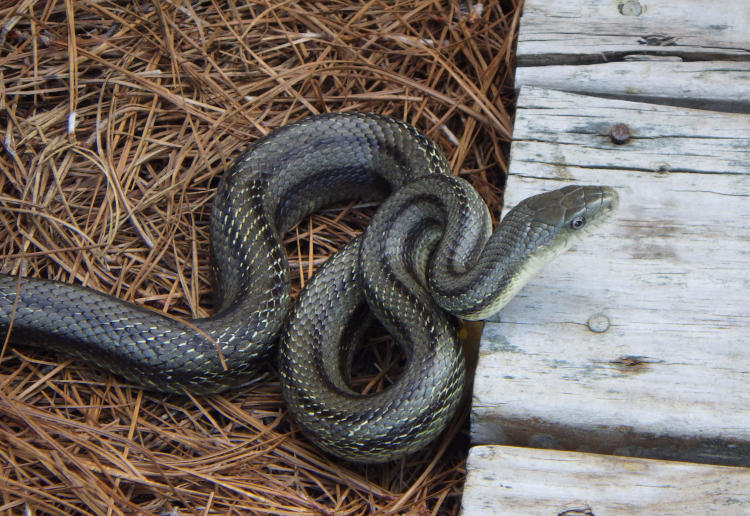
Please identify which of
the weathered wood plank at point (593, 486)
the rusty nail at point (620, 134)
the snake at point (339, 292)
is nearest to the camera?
the weathered wood plank at point (593, 486)

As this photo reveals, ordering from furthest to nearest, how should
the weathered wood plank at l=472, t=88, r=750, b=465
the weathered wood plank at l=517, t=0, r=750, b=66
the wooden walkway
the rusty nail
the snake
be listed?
the weathered wood plank at l=517, t=0, r=750, b=66, the rusty nail, the snake, the weathered wood plank at l=472, t=88, r=750, b=465, the wooden walkway

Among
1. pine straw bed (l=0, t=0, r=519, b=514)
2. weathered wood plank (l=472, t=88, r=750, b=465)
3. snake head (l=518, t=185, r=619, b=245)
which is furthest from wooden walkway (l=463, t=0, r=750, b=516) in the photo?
pine straw bed (l=0, t=0, r=519, b=514)

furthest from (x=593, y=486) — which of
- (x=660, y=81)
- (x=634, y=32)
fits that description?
(x=634, y=32)

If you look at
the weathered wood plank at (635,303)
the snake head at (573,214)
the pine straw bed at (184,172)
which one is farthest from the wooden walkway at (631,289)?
the pine straw bed at (184,172)

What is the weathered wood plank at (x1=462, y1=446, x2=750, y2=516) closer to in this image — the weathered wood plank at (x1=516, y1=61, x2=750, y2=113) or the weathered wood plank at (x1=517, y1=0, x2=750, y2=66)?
the weathered wood plank at (x1=516, y1=61, x2=750, y2=113)

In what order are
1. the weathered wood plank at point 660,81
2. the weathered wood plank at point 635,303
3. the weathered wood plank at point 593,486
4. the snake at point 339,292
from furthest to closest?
the weathered wood plank at point 660,81 < the snake at point 339,292 < the weathered wood plank at point 635,303 < the weathered wood plank at point 593,486

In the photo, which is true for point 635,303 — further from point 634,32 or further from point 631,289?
point 634,32

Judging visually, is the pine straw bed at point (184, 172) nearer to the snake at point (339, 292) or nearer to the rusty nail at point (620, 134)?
the snake at point (339, 292)

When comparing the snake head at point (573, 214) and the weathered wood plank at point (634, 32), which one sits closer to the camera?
the snake head at point (573, 214)
